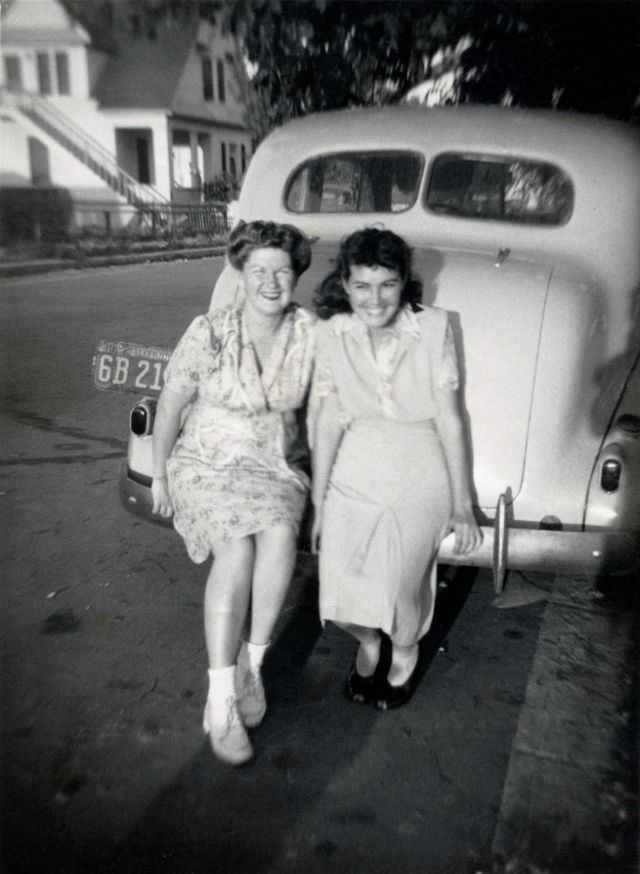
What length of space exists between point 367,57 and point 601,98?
1602 millimetres

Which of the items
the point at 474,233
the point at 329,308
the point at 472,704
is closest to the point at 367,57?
the point at 474,233

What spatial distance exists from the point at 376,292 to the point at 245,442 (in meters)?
0.63

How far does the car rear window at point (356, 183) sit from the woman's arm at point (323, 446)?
1469mm

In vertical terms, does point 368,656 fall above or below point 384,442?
below

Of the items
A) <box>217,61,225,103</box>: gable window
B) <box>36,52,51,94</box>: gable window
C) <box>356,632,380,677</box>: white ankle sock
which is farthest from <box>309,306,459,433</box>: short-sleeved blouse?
<box>217,61,225,103</box>: gable window

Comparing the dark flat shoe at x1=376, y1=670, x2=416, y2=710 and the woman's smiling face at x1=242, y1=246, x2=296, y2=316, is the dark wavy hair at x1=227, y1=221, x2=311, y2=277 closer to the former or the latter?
the woman's smiling face at x1=242, y1=246, x2=296, y2=316

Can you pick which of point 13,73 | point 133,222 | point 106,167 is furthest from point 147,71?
point 133,222

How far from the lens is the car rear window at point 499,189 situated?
3525 millimetres

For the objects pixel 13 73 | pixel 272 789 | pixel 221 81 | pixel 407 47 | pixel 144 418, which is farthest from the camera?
pixel 221 81

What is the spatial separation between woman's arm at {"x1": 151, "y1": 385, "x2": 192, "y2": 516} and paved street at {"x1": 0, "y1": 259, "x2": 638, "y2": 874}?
68 cm

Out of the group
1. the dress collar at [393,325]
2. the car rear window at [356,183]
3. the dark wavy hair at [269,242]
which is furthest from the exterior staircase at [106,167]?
the dress collar at [393,325]

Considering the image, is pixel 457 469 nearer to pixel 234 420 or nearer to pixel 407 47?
pixel 234 420

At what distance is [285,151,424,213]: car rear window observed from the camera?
12.5 feet

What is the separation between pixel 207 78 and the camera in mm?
8625
